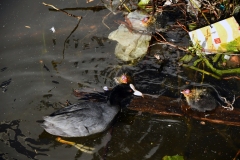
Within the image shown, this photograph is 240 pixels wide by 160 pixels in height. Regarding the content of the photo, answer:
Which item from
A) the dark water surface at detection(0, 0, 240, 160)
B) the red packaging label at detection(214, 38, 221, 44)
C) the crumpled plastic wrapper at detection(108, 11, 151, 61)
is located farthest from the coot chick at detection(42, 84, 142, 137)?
the red packaging label at detection(214, 38, 221, 44)

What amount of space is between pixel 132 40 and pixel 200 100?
4.28 ft

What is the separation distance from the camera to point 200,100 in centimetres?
395

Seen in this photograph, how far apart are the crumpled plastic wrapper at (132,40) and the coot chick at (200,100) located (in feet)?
2.93

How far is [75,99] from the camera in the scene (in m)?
4.12

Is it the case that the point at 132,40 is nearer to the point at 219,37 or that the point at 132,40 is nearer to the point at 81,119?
the point at 219,37

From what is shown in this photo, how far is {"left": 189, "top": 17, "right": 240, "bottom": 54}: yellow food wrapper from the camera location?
4.38m

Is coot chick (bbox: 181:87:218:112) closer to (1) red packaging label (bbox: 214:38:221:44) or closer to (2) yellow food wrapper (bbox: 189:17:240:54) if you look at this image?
(2) yellow food wrapper (bbox: 189:17:240:54)

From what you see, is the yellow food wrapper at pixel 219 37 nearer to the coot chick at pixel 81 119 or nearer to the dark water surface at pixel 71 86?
the dark water surface at pixel 71 86

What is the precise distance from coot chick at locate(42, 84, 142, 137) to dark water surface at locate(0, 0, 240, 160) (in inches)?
8.3

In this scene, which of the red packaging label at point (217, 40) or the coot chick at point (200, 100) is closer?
the coot chick at point (200, 100)

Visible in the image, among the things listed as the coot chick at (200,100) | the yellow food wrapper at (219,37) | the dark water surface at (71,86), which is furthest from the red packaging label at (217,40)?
the coot chick at (200,100)

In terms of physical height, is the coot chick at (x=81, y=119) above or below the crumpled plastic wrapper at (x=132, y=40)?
below

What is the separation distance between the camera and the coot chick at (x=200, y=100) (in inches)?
155

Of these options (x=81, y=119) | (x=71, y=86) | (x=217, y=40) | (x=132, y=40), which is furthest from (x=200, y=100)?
(x=71, y=86)
